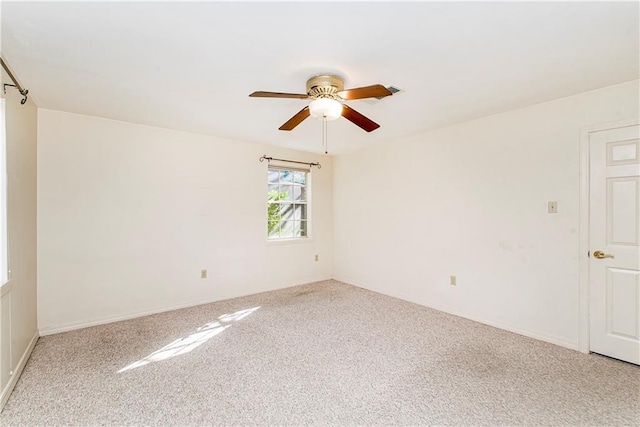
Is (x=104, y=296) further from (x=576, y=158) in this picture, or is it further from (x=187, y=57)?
(x=576, y=158)

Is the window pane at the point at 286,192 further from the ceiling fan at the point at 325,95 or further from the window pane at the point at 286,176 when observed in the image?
the ceiling fan at the point at 325,95

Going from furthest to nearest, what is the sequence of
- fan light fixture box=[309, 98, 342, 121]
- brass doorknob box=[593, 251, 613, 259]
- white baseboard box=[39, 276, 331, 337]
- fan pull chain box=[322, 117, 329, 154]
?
fan pull chain box=[322, 117, 329, 154], white baseboard box=[39, 276, 331, 337], brass doorknob box=[593, 251, 613, 259], fan light fixture box=[309, 98, 342, 121]

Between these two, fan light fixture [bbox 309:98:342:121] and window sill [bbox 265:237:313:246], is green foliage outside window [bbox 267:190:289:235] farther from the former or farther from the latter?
fan light fixture [bbox 309:98:342:121]

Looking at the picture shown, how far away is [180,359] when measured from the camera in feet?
8.20

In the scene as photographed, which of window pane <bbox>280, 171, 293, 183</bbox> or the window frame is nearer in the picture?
the window frame

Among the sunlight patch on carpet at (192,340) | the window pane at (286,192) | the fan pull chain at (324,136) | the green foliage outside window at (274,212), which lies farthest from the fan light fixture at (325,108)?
the window pane at (286,192)

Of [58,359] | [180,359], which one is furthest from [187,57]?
[58,359]

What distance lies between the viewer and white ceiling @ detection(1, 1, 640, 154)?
156 cm

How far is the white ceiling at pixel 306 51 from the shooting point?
5.13 feet

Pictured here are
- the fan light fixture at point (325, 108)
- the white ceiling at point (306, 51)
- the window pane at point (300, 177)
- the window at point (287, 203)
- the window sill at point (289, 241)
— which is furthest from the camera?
→ the window pane at point (300, 177)

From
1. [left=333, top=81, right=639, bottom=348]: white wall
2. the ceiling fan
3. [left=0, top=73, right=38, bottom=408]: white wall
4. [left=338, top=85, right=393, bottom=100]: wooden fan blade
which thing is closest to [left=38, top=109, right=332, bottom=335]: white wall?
[left=0, top=73, right=38, bottom=408]: white wall

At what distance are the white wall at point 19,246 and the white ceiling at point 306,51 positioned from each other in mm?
333

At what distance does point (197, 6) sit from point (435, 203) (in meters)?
3.25

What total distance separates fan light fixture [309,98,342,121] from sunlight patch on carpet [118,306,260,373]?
2.33 metres
